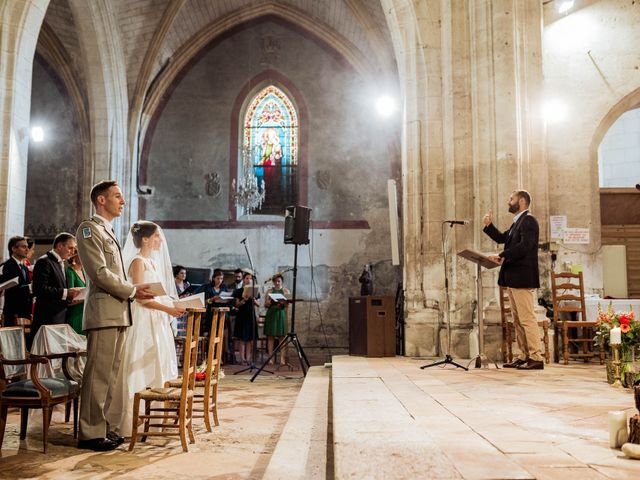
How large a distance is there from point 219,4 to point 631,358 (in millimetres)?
12114

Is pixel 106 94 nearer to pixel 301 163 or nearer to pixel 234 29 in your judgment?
pixel 234 29

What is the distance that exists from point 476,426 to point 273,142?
12.2 metres

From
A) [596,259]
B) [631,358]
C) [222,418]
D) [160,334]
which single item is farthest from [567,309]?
[160,334]

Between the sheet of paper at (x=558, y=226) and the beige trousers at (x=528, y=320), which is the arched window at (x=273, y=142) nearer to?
the sheet of paper at (x=558, y=226)

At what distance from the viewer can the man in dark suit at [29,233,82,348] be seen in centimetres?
507

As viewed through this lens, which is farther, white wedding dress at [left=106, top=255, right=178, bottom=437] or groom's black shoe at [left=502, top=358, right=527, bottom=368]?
groom's black shoe at [left=502, top=358, right=527, bottom=368]

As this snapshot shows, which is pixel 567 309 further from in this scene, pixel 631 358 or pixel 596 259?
pixel 631 358

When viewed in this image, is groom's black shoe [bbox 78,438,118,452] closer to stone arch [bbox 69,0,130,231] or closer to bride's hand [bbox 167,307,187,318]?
bride's hand [bbox 167,307,187,318]

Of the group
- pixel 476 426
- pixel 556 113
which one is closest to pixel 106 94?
pixel 556 113

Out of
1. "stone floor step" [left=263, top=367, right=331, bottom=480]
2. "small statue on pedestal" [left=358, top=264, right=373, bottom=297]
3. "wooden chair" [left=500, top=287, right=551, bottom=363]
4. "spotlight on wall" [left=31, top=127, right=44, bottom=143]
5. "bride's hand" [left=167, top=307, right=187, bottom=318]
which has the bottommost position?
"stone floor step" [left=263, top=367, right=331, bottom=480]

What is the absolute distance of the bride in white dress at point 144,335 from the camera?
3855 millimetres

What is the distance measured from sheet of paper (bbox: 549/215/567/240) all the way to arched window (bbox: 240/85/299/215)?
6.92 metres

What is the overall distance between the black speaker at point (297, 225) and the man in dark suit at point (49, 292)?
9.26ft

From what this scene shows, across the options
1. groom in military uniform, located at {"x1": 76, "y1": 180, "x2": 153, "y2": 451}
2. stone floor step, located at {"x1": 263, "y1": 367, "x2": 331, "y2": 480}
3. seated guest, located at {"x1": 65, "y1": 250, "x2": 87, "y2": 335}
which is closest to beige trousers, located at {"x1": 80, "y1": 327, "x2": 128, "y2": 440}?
groom in military uniform, located at {"x1": 76, "y1": 180, "x2": 153, "y2": 451}
